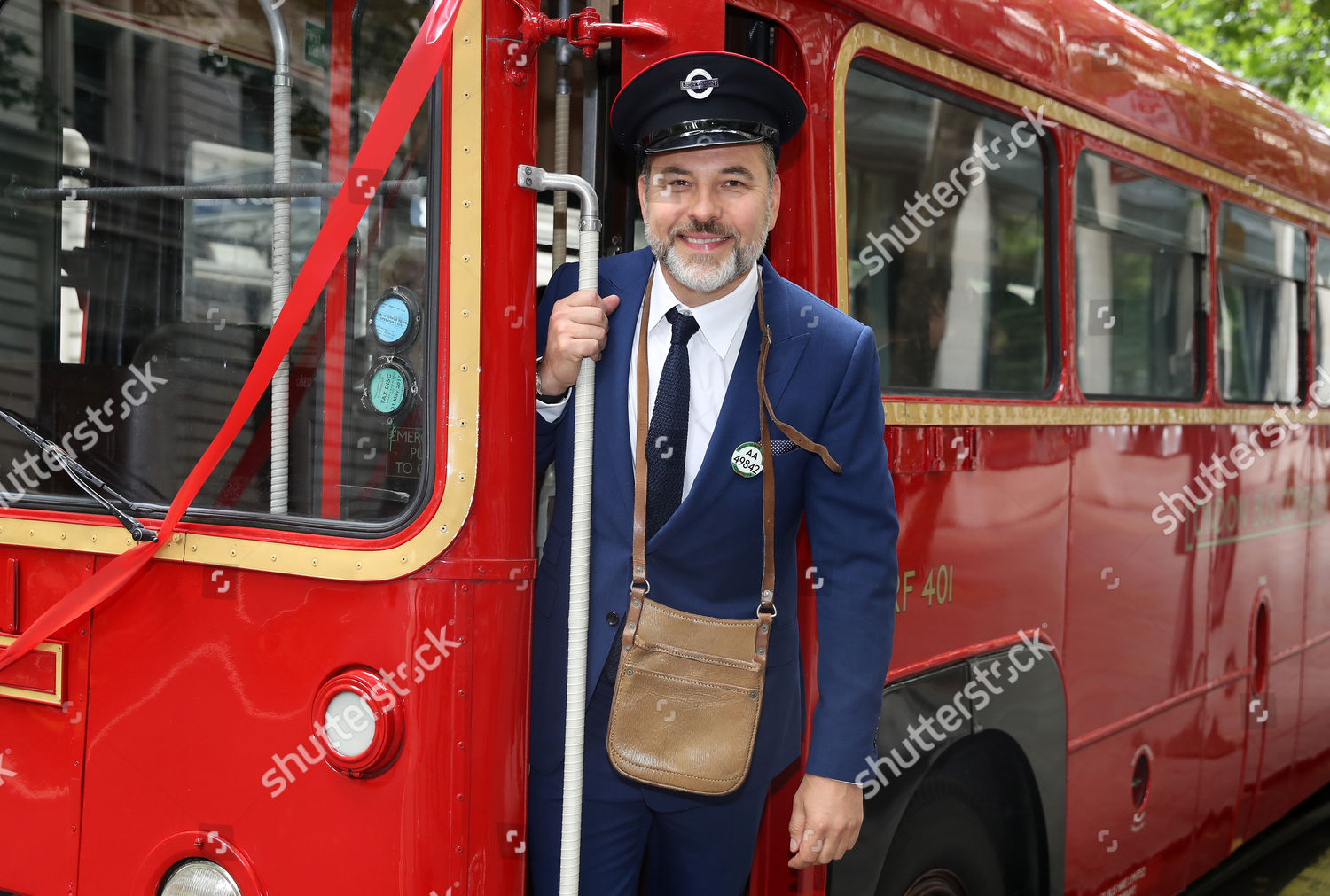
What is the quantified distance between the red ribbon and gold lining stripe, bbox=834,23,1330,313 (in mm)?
869

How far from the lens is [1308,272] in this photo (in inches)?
193

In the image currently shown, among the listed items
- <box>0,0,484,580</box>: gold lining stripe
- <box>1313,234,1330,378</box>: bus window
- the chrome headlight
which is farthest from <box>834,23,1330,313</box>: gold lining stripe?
the chrome headlight

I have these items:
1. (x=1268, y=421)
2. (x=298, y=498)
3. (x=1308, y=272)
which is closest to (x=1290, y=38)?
(x=1308, y=272)

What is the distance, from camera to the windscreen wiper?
2.07 metres

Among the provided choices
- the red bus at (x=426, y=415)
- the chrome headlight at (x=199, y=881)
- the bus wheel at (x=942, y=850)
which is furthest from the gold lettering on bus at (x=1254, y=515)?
the chrome headlight at (x=199, y=881)

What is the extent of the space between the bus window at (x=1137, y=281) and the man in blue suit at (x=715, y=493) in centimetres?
140

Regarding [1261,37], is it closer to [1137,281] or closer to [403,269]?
[1137,281]

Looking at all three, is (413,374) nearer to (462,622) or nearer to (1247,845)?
(462,622)

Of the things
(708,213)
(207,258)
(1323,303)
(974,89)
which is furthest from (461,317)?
(1323,303)

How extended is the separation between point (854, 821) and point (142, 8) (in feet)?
6.49

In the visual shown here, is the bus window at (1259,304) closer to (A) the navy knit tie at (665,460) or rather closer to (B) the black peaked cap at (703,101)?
(B) the black peaked cap at (703,101)

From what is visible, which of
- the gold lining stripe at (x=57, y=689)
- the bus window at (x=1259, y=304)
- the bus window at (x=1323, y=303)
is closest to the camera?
the gold lining stripe at (x=57, y=689)

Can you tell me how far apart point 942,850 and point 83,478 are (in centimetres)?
212

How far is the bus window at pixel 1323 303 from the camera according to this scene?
5004mm
